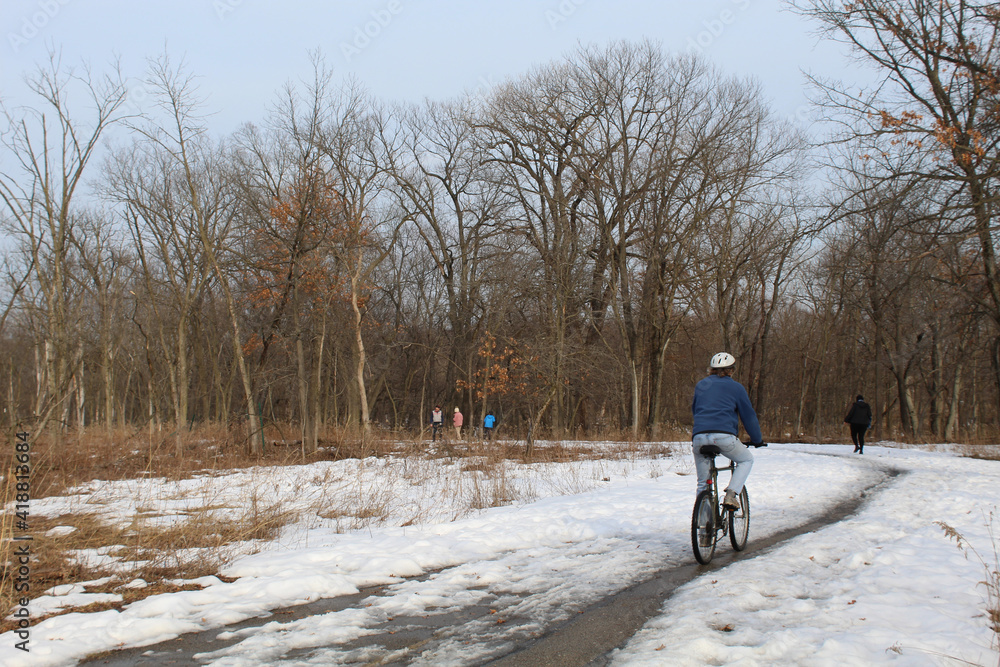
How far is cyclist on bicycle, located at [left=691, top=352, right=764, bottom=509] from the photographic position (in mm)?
6633

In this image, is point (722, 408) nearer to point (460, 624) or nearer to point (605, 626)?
point (605, 626)

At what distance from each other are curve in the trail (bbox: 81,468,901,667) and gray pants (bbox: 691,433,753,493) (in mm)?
1236

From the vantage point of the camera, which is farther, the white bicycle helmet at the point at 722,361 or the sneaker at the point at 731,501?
the white bicycle helmet at the point at 722,361

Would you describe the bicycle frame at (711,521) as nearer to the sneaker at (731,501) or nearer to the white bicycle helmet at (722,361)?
the sneaker at (731,501)

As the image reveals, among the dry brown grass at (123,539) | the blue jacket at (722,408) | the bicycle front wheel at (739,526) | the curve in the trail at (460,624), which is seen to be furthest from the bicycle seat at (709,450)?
the dry brown grass at (123,539)

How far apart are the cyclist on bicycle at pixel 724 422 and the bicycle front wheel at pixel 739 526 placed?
0.32 meters

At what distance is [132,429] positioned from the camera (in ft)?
67.8

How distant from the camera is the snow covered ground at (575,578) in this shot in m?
4.07

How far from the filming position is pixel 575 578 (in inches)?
233

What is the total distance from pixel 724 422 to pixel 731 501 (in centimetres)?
77

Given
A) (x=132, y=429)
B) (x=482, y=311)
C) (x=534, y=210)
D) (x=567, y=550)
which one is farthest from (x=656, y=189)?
(x=567, y=550)

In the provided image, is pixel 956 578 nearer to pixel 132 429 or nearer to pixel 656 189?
pixel 132 429

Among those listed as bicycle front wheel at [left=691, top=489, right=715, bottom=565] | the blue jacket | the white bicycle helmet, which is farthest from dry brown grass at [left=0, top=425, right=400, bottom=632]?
the white bicycle helmet

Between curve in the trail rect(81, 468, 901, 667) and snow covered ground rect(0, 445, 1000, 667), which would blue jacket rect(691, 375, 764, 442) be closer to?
snow covered ground rect(0, 445, 1000, 667)
